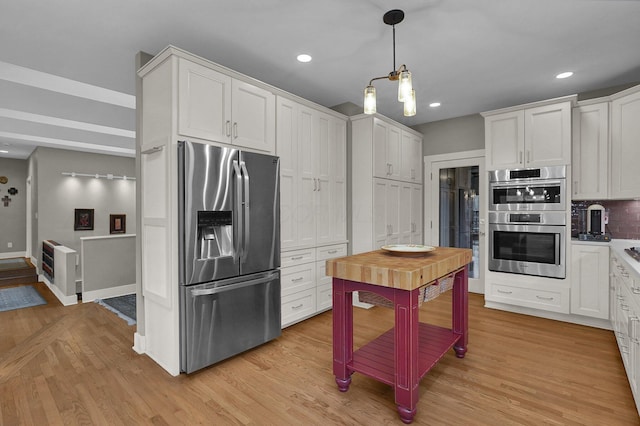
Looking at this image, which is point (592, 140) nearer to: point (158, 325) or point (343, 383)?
point (343, 383)

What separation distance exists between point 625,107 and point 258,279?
164 inches

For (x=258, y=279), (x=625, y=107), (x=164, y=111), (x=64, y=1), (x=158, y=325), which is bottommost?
(x=158, y=325)

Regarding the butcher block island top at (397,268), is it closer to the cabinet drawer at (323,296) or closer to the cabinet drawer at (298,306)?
the cabinet drawer at (298,306)

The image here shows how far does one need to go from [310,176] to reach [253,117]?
0.95 m

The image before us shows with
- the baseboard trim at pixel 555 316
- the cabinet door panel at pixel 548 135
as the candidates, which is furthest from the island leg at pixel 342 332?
the cabinet door panel at pixel 548 135

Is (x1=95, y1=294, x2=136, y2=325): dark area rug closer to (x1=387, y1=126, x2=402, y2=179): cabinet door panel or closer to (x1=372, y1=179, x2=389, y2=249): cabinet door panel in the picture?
(x1=372, y1=179, x2=389, y2=249): cabinet door panel

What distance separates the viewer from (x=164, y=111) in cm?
243

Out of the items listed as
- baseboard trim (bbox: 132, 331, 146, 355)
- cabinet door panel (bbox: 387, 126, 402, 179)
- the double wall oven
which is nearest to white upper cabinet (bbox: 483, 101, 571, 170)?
the double wall oven

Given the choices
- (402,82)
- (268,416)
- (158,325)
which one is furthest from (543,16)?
(158,325)

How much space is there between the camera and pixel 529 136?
3.71 metres

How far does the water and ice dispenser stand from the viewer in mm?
2459

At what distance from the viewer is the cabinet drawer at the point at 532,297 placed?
353 cm

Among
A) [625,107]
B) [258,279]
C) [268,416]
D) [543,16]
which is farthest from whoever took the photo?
[625,107]

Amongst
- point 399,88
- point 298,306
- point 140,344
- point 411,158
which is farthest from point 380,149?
point 140,344
